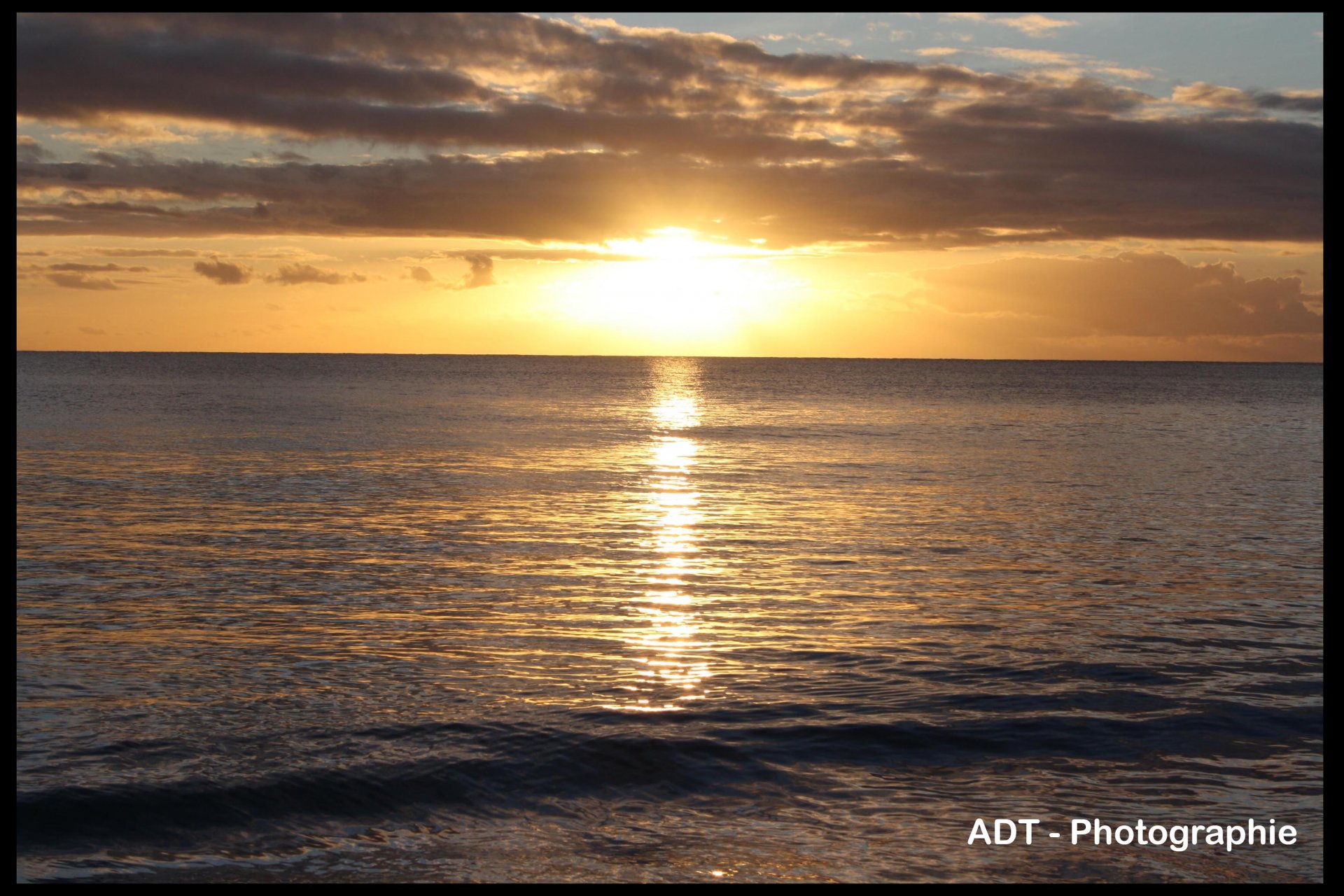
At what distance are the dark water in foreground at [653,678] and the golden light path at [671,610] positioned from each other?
100 millimetres

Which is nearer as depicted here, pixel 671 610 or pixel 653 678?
pixel 653 678

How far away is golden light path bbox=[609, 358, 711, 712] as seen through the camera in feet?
47.5

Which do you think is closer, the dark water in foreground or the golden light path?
the dark water in foreground

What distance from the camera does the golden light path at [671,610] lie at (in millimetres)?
14469

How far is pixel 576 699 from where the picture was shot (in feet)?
45.9

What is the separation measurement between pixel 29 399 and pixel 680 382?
11751 cm

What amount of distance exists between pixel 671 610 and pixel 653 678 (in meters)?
4.11

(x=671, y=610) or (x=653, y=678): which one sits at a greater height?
(x=671, y=610)

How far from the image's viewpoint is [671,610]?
19047mm

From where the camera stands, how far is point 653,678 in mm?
14961

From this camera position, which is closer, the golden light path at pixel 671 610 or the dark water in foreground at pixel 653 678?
the dark water in foreground at pixel 653 678

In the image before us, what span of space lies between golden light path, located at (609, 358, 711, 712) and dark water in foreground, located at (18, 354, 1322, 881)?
10 centimetres

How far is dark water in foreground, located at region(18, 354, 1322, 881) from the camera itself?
10.2m
